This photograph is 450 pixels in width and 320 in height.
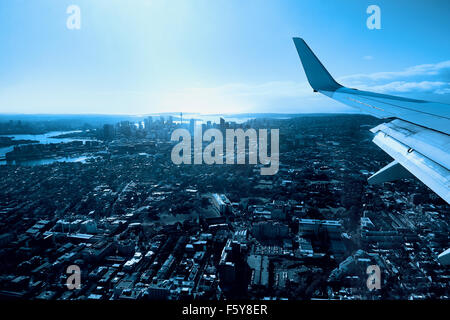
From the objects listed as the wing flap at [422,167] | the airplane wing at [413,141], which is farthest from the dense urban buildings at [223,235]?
the wing flap at [422,167]

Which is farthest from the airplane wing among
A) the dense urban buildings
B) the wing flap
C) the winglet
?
the dense urban buildings

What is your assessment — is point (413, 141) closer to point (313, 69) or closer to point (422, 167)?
point (422, 167)

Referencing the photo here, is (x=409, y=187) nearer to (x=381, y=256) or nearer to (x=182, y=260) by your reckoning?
(x=381, y=256)

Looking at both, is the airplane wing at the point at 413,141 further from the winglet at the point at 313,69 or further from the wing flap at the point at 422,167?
the winglet at the point at 313,69

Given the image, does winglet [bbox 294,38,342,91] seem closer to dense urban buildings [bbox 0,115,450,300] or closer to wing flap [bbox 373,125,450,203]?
wing flap [bbox 373,125,450,203]

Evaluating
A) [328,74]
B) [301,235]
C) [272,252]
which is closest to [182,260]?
[272,252]

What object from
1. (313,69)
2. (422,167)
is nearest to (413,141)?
(422,167)
